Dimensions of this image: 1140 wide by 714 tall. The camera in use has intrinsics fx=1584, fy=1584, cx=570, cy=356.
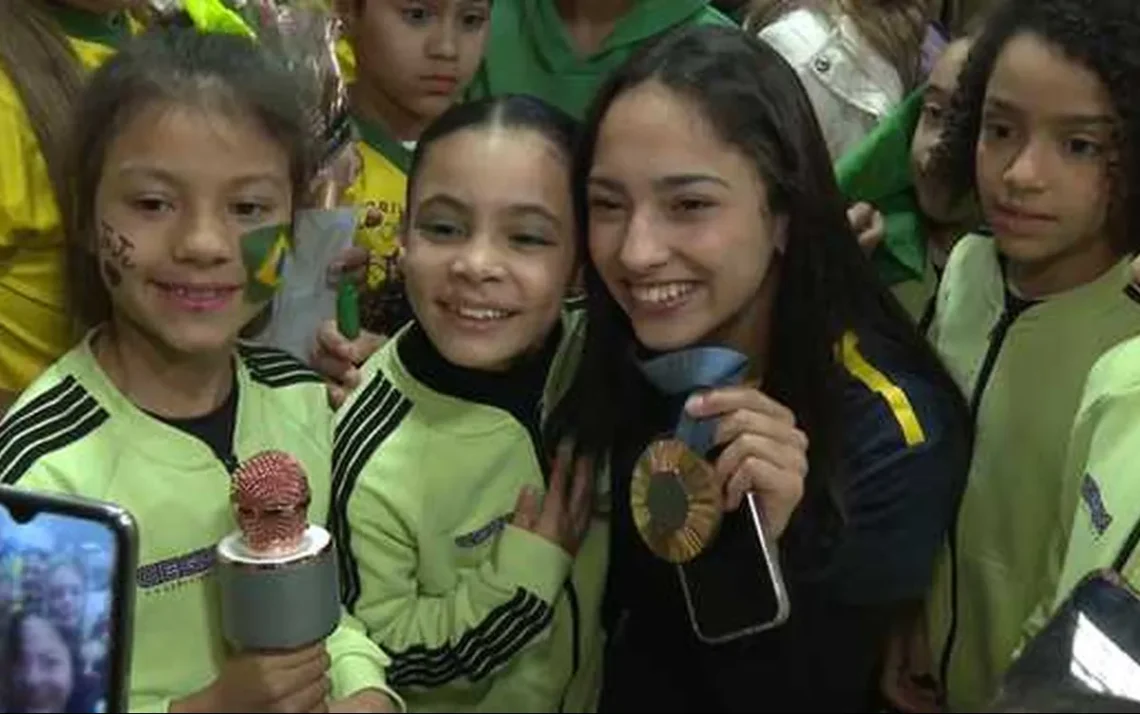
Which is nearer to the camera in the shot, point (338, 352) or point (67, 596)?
point (67, 596)

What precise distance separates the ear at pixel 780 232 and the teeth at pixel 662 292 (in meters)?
0.06

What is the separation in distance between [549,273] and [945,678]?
322mm

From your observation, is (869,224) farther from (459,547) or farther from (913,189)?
(459,547)

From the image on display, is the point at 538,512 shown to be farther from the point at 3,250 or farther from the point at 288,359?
the point at 3,250

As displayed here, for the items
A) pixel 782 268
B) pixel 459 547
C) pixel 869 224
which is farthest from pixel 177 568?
pixel 869 224

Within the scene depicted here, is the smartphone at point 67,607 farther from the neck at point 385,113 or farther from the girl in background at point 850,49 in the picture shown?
the girl in background at point 850,49

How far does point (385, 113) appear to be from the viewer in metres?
1.24

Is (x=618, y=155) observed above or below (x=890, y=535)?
above

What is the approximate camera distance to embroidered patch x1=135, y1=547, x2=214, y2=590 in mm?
794

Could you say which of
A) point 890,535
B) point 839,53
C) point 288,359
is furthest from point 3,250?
point 839,53

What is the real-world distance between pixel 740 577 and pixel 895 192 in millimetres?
561

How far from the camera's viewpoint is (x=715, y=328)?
87 cm

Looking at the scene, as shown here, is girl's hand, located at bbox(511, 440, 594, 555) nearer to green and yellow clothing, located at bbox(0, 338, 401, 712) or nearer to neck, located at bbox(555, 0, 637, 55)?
green and yellow clothing, located at bbox(0, 338, 401, 712)

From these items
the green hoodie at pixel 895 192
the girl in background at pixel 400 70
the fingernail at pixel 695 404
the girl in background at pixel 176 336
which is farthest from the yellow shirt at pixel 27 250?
the green hoodie at pixel 895 192
